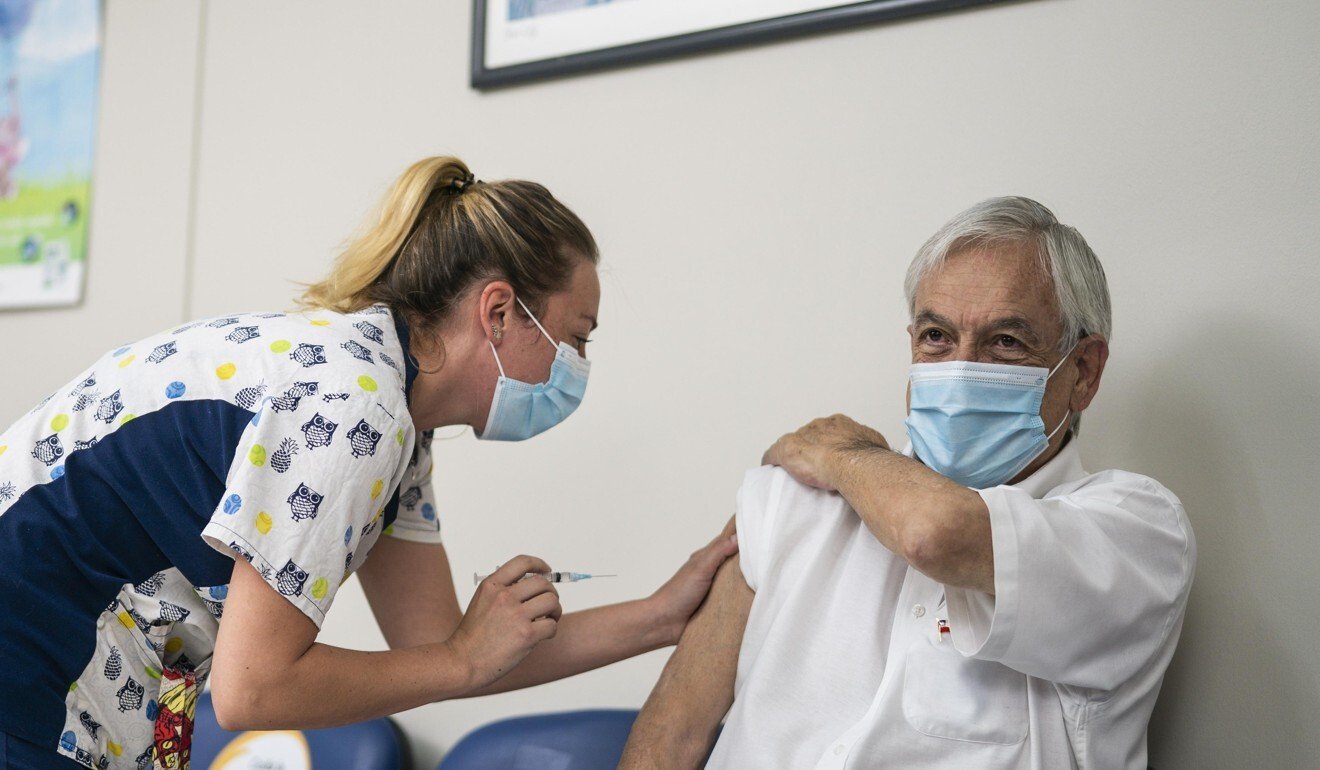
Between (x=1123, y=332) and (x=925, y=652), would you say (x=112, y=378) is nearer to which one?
(x=925, y=652)

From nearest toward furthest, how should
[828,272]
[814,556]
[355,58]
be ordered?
[814,556], [828,272], [355,58]

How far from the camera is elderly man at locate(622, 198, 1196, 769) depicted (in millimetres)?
1231

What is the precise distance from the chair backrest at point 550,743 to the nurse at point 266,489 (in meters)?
0.43

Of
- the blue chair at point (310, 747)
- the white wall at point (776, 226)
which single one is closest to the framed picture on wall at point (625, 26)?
the white wall at point (776, 226)

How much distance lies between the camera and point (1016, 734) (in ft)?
4.32

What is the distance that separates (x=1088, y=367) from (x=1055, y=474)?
16cm

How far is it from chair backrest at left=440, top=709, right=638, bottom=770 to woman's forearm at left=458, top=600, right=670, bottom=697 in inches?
7.1

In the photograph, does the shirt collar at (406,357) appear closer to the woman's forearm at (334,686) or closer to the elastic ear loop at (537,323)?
the elastic ear loop at (537,323)

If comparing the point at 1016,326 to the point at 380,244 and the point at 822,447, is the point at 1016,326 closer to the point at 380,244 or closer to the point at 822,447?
the point at 822,447

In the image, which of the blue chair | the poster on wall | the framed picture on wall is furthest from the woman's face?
the poster on wall

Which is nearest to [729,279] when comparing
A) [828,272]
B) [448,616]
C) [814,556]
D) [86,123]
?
[828,272]

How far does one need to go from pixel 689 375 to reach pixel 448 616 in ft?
2.01

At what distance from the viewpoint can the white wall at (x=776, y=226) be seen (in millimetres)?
1552

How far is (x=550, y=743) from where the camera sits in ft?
5.95
